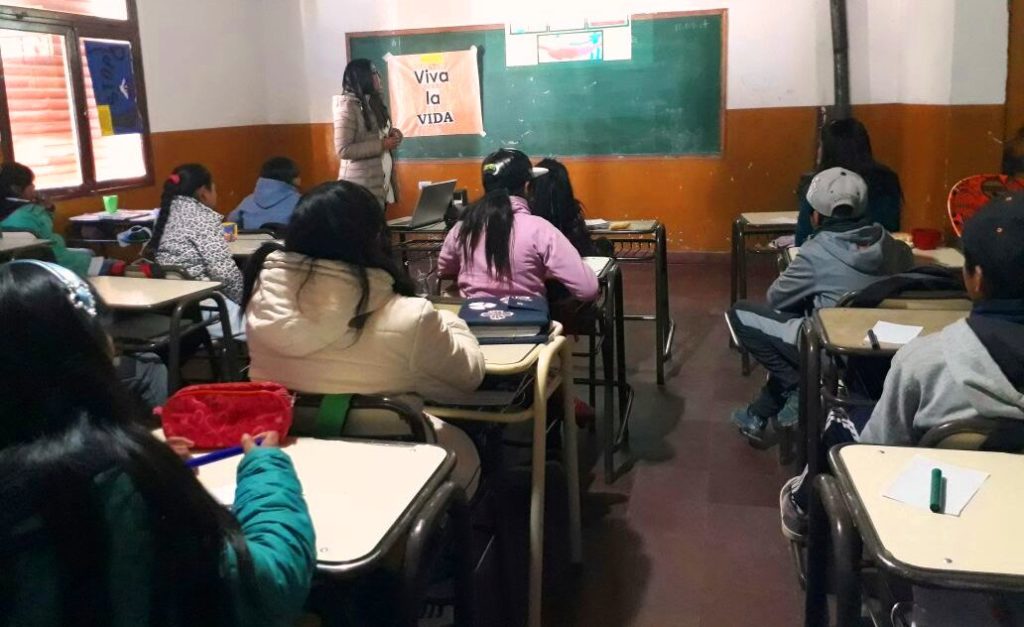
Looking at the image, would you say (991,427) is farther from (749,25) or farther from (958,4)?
(749,25)

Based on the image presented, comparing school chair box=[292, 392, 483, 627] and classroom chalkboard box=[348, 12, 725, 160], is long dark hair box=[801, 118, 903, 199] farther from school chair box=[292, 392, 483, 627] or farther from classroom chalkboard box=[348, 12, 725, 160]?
school chair box=[292, 392, 483, 627]

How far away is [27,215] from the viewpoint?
11.9 feet

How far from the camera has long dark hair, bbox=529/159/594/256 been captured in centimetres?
322

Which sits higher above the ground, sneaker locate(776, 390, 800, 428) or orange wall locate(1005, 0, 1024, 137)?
orange wall locate(1005, 0, 1024, 137)

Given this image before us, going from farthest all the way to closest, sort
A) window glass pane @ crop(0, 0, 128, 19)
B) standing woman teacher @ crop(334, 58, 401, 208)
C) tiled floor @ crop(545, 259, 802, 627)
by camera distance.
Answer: window glass pane @ crop(0, 0, 128, 19) → standing woman teacher @ crop(334, 58, 401, 208) → tiled floor @ crop(545, 259, 802, 627)

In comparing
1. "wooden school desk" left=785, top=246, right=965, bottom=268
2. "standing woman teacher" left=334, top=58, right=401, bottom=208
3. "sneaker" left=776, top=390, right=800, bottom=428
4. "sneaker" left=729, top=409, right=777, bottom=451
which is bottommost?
"sneaker" left=729, top=409, right=777, bottom=451

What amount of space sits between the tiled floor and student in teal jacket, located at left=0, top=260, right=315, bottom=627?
1.45 meters

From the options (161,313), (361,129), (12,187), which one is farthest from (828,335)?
(12,187)

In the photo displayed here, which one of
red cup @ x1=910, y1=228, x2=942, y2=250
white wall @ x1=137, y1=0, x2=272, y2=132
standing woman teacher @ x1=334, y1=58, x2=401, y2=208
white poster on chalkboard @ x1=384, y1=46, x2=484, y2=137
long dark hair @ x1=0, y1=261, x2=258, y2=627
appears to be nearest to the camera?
long dark hair @ x1=0, y1=261, x2=258, y2=627

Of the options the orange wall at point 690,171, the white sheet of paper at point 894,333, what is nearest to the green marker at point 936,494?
the white sheet of paper at point 894,333

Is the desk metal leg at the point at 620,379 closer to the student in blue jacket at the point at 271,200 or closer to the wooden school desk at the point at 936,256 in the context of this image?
the wooden school desk at the point at 936,256

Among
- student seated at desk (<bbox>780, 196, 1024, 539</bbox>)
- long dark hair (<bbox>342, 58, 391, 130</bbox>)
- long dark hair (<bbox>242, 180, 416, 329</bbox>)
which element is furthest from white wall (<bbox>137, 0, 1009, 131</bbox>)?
long dark hair (<bbox>242, 180, 416, 329</bbox>)

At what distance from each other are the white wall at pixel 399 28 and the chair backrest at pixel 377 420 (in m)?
4.12

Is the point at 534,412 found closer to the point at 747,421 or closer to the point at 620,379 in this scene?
the point at 620,379
